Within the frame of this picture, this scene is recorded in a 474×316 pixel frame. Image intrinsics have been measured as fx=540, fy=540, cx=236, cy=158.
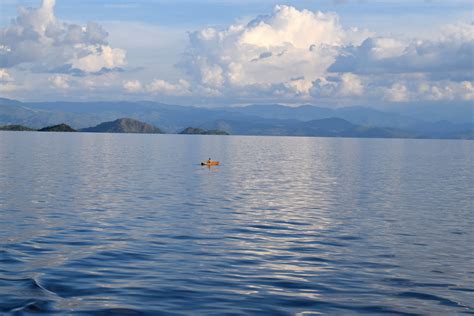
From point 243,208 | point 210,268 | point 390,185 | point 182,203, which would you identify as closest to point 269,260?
point 210,268

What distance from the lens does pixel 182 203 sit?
58.8m

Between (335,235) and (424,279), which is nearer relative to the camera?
(424,279)

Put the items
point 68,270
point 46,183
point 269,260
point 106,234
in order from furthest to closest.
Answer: point 46,183 < point 106,234 < point 269,260 < point 68,270

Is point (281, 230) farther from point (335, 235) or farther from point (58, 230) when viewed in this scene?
point (58, 230)

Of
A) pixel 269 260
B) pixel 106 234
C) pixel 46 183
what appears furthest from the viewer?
pixel 46 183

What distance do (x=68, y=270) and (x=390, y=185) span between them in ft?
208

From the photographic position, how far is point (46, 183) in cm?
7262

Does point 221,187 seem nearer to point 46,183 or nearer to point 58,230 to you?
point 46,183

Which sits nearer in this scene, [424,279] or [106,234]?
[424,279]

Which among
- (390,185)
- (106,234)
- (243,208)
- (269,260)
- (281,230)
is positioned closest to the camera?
(269,260)

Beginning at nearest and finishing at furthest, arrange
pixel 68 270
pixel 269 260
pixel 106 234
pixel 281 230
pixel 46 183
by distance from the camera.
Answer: pixel 68 270
pixel 269 260
pixel 106 234
pixel 281 230
pixel 46 183

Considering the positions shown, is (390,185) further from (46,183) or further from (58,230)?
(58,230)

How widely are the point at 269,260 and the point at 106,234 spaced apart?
44.0ft

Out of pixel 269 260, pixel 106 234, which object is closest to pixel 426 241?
pixel 269 260
